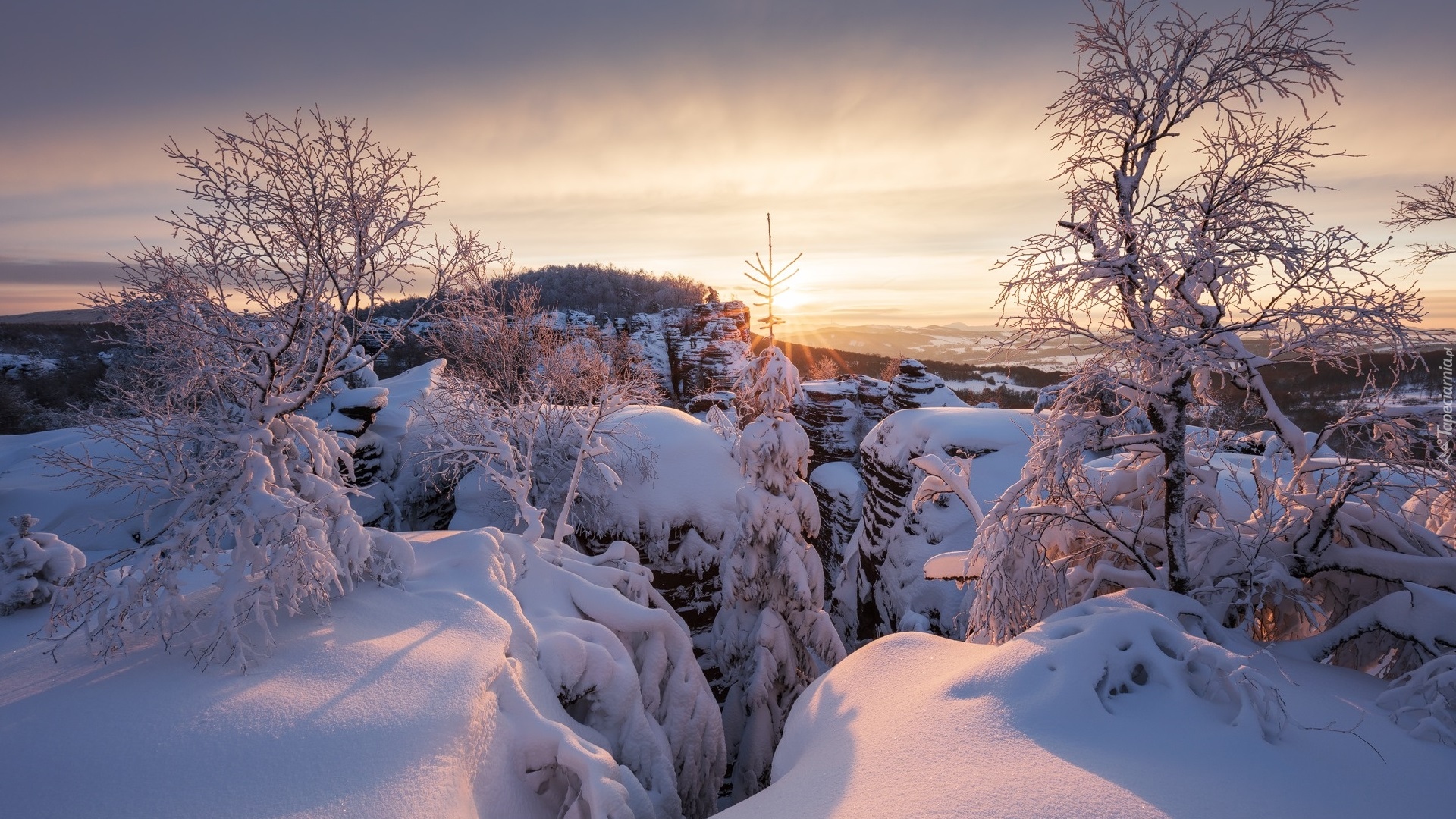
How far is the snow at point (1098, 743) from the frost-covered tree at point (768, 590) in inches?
229

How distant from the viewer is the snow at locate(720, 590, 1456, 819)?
140 inches

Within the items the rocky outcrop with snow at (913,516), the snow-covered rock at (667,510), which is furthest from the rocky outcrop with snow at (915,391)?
the snow-covered rock at (667,510)

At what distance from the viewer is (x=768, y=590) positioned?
12.0m

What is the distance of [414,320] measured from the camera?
8062 millimetres

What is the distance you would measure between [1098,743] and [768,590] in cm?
826

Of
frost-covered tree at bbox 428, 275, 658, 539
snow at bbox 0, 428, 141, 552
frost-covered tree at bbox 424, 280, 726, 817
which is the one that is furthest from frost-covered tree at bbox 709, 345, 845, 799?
snow at bbox 0, 428, 141, 552

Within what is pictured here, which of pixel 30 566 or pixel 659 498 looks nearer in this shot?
pixel 30 566

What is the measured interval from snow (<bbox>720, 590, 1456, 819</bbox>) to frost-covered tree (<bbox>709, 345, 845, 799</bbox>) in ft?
19.1

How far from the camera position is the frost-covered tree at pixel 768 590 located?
1152 cm

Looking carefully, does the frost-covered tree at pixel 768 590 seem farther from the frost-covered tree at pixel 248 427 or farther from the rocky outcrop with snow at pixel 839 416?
the rocky outcrop with snow at pixel 839 416

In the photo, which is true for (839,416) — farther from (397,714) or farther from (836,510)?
(397,714)

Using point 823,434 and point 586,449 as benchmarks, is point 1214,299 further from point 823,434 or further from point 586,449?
point 823,434

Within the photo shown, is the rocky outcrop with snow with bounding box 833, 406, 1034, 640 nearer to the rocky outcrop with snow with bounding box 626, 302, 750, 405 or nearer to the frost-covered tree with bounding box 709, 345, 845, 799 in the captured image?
the frost-covered tree with bounding box 709, 345, 845, 799

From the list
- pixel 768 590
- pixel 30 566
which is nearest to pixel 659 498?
pixel 768 590
